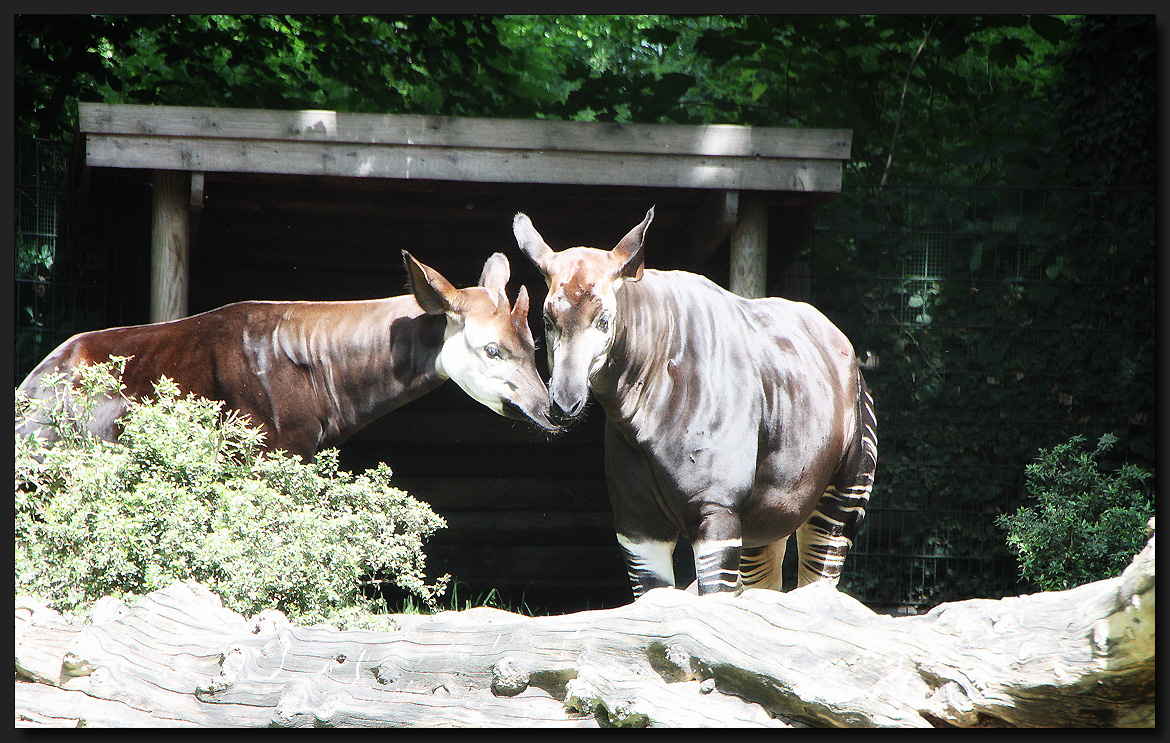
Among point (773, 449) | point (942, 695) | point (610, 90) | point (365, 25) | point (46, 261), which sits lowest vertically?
point (942, 695)

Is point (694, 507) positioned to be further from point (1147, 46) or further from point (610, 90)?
point (1147, 46)

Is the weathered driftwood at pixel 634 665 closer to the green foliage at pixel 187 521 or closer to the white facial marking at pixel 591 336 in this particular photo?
the green foliage at pixel 187 521

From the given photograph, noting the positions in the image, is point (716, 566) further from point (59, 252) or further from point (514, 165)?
point (59, 252)

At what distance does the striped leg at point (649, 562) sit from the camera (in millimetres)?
3445

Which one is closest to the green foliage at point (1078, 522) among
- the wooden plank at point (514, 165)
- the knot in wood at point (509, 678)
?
the wooden plank at point (514, 165)

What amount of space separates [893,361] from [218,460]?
365 cm

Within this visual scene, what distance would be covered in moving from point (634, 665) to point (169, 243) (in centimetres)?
290

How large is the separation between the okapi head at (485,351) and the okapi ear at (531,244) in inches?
25.3

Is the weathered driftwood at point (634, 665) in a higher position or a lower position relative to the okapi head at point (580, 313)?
lower

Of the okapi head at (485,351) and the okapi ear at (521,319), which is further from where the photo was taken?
the okapi ear at (521,319)

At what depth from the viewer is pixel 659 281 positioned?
339 cm

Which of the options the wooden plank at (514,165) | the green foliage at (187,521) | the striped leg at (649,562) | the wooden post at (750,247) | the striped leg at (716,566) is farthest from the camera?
the wooden post at (750,247)

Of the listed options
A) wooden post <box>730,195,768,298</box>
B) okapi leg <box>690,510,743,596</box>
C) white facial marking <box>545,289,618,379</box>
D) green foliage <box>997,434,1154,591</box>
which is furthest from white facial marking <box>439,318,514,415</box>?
green foliage <box>997,434,1154,591</box>

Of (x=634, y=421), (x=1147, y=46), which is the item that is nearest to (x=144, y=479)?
(x=634, y=421)
